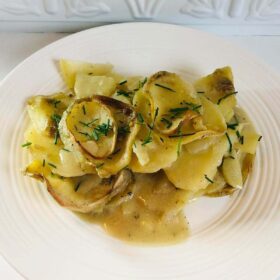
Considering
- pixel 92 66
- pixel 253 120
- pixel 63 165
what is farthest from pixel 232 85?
pixel 63 165

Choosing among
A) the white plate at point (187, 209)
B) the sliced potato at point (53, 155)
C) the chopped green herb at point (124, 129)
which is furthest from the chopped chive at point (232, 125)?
the sliced potato at point (53, 155)

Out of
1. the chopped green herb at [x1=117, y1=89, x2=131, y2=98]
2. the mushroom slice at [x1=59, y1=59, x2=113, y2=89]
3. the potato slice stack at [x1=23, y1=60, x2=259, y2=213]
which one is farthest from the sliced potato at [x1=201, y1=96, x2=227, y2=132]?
the mushroom slice at [x1=59, y1=59, x2=113, y2=89]

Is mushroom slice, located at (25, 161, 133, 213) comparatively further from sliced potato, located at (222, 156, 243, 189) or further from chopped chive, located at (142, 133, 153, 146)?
sliced potato, located at (222, 156, 243, 189)

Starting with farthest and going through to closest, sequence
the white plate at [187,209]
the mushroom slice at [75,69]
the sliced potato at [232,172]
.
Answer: the mushroom slice at [75,69]
the sliced potato at [232,172]
the white plate at [187,209]

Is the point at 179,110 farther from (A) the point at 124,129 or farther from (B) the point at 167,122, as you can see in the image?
(A) the point at 124,129

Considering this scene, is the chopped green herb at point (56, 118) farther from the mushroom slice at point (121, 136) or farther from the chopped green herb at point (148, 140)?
the chopped green herb at point (148, 140)

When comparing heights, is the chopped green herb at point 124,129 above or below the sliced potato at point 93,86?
below
